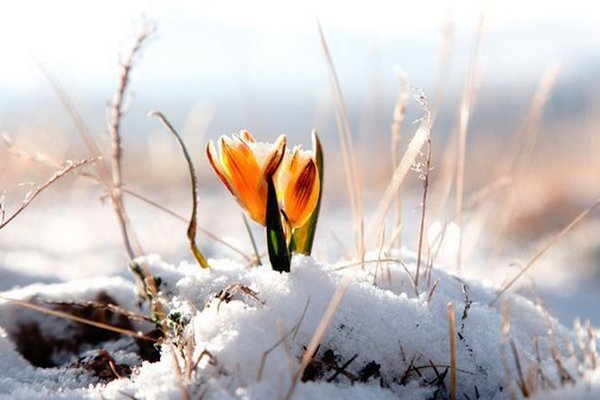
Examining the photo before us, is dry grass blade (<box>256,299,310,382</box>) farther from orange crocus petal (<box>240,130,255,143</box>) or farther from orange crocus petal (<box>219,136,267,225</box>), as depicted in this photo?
orange crocus petal (<box>240,130,255,143</box>)

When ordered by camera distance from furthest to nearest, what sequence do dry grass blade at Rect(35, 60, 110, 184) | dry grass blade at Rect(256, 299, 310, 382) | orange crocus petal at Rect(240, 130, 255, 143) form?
dry grass blade at Rect(35, 60, 110, 184) → orange crocus petal at Rect(240, 130, 255, 143) → dry grass blade at Rect(256, 299, 310, 382)

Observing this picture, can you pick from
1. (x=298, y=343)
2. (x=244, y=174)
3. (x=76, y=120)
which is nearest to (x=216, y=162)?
(x=244, y=174)

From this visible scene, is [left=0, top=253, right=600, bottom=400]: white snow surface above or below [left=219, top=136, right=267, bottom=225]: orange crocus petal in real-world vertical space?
below

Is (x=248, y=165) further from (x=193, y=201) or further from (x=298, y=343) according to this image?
(x=298, y=343)

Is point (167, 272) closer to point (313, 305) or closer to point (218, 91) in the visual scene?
point (313, 305)

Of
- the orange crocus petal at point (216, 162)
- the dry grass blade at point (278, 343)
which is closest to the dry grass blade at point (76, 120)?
the orange crocus petal at point (216, 162)

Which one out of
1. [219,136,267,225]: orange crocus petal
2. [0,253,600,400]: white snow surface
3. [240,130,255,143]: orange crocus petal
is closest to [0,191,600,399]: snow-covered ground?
[0,253,600,400]: white snow surface
